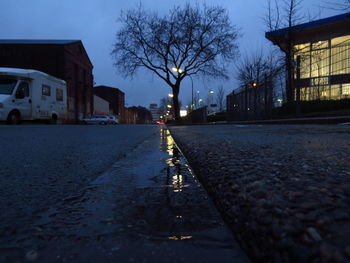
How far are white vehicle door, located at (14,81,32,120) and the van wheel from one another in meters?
0.20

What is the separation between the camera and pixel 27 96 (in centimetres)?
1229

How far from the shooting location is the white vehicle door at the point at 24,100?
11469 mm

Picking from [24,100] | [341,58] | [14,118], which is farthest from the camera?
[24,100]

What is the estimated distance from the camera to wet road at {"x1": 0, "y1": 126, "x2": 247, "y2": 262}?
481 mm

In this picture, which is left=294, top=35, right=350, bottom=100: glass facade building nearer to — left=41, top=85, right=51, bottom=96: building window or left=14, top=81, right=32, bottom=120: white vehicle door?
left=14, top=81, right=32, bottom=120: white vehicle door

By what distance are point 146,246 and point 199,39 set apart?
2360cm

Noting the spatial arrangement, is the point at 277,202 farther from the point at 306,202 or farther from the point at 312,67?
the point at 312,67

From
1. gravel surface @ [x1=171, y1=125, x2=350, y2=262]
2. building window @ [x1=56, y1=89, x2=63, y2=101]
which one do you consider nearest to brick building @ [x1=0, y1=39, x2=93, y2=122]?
building window @ [x1=56, y1=89, x2=63, y2=101]

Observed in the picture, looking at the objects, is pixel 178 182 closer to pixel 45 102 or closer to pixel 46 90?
pixel 45 102

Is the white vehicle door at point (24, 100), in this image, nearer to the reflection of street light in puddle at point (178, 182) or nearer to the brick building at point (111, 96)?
the reflection of street light in puddle at point (178, 182)

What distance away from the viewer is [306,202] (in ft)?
1.57

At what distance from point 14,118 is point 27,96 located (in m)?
1.47

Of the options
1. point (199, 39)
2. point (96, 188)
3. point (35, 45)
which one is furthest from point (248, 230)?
point (35, 45)

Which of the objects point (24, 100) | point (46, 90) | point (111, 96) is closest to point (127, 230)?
point (24, 100)
